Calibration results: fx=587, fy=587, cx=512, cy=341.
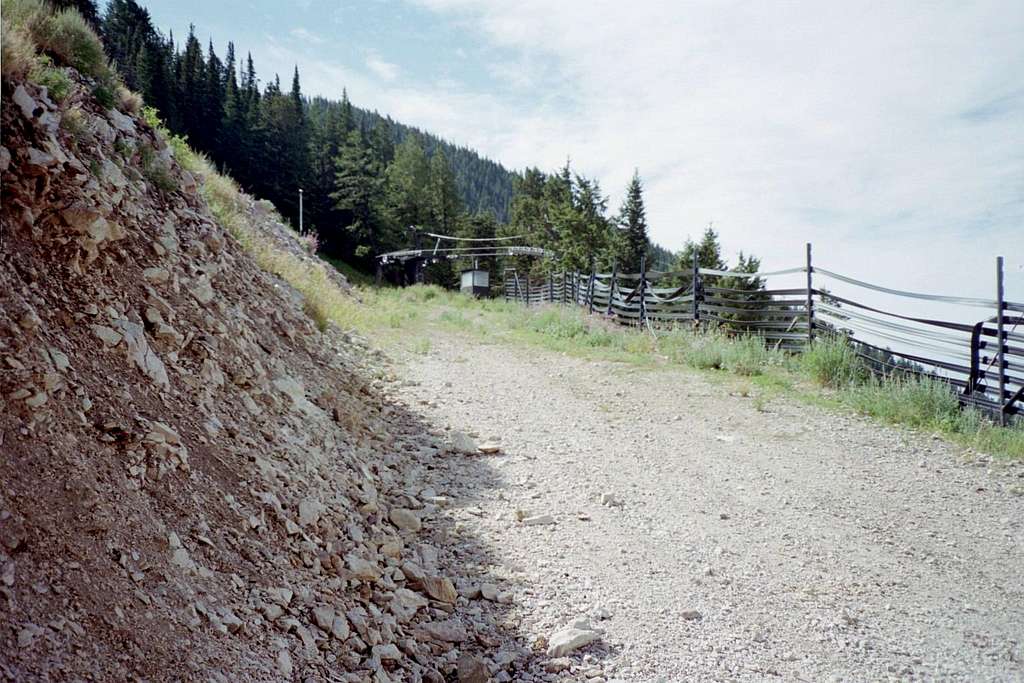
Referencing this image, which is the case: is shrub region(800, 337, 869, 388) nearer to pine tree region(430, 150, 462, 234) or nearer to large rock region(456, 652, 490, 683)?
large rock region(456, 652, 490, 683)

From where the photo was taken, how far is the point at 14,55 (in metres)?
3.28

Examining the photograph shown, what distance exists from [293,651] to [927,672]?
2.73m

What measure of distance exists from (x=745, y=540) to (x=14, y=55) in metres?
5.21

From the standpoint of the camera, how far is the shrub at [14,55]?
3.11 meters

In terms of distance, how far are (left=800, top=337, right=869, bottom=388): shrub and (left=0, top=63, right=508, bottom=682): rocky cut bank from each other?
6315 millimetres

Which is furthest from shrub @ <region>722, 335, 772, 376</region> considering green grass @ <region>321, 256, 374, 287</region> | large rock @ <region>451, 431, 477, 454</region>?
green grass @ <region>321, 256, 374, 287</region>

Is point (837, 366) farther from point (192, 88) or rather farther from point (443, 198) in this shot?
point (192, 88)

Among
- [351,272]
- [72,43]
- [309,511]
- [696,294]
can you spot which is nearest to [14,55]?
[72,43]

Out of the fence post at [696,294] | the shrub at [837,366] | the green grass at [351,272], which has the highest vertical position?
the green grass at [351,272]

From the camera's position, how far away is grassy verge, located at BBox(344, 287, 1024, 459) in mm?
6215

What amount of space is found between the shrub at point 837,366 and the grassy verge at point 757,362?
0.01 metres

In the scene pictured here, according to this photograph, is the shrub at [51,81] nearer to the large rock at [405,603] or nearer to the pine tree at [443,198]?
the large rock at [405,603]

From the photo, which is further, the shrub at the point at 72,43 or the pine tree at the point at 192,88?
the pine tree at the point at 192,88

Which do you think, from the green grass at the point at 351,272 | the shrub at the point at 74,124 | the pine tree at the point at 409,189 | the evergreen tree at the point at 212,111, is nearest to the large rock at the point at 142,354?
the shrub at the point at 74,124
